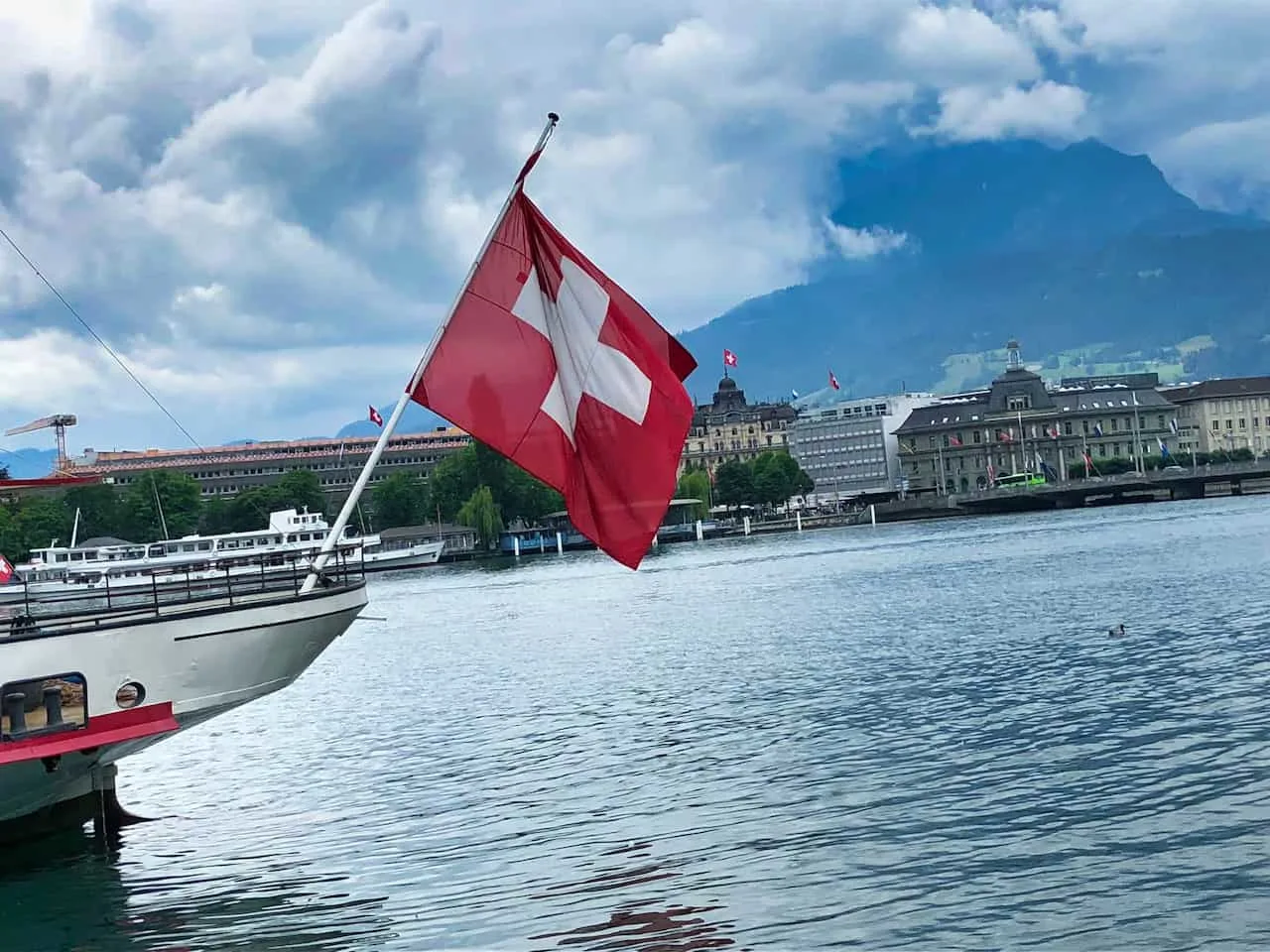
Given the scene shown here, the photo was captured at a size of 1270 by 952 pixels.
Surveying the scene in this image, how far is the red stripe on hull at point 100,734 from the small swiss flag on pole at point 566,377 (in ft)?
18.2

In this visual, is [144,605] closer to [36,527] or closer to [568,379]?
[568,379]

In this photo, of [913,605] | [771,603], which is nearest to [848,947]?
[913,605]

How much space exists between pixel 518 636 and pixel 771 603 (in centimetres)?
1199

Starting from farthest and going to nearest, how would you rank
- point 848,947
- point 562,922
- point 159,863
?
point 159,863, point 562,922, point 848,947

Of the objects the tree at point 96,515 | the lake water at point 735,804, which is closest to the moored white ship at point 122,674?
the lake water at point 735,804

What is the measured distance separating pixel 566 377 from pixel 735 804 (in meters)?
6.83

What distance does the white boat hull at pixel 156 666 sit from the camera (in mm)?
19469

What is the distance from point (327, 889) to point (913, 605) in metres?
40.1

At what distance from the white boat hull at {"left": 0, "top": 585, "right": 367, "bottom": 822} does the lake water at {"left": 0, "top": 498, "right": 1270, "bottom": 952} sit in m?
1.46

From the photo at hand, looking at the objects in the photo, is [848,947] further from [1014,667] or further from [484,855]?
[1014,667]

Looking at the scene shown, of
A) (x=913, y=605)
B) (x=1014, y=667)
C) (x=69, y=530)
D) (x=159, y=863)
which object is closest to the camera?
(x=159, y=863)

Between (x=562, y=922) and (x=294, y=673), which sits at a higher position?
(x=294, y=673)

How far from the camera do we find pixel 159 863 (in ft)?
70.3

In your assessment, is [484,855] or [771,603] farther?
[771,603]
